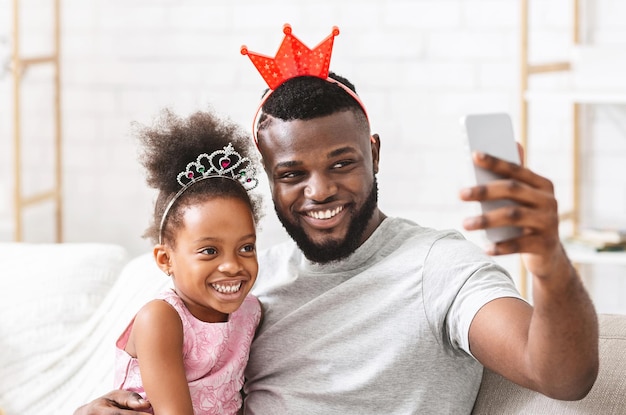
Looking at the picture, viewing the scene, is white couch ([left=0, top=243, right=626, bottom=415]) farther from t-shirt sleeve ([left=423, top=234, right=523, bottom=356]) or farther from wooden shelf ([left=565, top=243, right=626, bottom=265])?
wooden shelf ([left=565, top=243, right=626, bottom=265])

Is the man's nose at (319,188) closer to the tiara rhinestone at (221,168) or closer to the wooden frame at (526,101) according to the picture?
the tiara rhinestone at (221,168)

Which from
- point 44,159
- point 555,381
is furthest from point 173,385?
point 44,159

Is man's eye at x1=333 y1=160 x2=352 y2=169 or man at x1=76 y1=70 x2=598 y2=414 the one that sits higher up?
man's eye at x1=333 y1=160 x2=352 y2=169

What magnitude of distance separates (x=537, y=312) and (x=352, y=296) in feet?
1.65

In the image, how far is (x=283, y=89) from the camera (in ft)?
5.55

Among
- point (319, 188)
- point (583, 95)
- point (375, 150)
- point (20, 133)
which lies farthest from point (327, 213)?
point (20, 133)

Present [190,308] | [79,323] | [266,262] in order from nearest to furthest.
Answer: [190,308], [266,262], [79,323]

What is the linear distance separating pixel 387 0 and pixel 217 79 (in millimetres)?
683

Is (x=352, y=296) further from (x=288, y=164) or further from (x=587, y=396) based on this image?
(x=587, y=396)

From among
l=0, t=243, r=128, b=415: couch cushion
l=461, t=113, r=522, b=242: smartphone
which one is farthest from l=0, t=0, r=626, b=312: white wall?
l=461, t=113, r=522, b=242: smartphone

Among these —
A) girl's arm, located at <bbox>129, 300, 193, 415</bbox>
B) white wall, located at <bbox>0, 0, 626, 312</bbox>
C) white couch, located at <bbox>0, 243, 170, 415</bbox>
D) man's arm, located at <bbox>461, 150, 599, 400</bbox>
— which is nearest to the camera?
man's arm, located at <bbox>461, 150, 599, 400</bbox>

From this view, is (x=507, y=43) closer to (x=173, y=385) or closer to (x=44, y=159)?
(x=44, y=159)

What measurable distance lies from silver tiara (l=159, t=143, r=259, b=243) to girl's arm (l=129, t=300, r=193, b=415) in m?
0.16

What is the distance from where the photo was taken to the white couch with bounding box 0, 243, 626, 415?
1.97m
